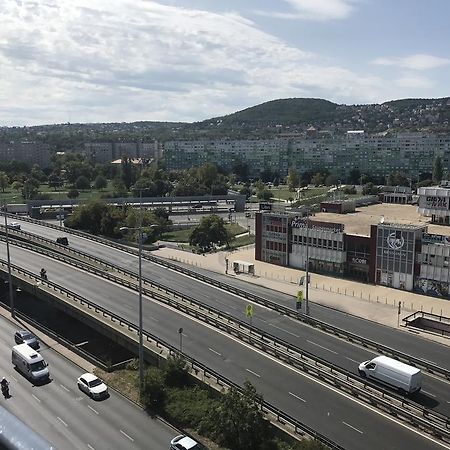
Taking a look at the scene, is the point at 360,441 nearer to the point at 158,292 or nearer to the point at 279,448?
the point at 279,448

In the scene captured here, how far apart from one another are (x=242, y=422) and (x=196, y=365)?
9376 mm

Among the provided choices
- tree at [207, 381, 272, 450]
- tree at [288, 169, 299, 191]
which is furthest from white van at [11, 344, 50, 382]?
tree at [288, 169, 299, 191]

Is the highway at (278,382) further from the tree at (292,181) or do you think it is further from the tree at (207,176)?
the tree at (292,181)

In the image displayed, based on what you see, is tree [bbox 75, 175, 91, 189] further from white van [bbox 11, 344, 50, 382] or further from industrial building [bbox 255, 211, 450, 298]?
white van [bbox 11, 344, 50, 382]

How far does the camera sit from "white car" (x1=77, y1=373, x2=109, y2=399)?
1533 inches

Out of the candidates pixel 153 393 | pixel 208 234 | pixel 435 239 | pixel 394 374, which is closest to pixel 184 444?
pixel 153 393

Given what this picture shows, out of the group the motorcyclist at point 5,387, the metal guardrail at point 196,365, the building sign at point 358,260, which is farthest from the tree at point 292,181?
the motorcyclist at point 5,387

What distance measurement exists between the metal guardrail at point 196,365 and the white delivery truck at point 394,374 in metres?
9.49

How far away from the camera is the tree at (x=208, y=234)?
328 feet

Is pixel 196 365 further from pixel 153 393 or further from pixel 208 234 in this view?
pixel 208 234

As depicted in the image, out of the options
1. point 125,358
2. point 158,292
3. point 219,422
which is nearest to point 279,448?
point 219,422

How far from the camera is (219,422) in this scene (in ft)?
104

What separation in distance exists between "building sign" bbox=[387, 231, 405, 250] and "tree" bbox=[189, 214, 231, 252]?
36546 millimetres

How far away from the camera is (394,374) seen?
37625mm
